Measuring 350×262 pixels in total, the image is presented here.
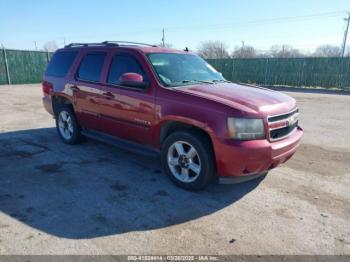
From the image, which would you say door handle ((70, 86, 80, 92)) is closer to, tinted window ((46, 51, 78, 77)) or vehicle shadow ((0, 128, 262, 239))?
tinted window ((46, 51, 78, 77))

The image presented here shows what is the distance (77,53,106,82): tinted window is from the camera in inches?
206

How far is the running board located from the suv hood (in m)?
1.13

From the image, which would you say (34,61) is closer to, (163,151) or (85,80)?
(85,80)

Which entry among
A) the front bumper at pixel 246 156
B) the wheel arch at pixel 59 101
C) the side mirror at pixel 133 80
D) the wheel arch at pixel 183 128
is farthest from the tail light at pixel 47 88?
the front bumper at pixel 246 156

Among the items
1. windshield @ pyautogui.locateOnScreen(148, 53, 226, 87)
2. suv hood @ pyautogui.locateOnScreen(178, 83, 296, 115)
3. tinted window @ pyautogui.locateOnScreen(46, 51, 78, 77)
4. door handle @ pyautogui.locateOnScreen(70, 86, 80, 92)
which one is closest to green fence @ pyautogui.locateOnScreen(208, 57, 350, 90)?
windshield @ pyautogui.locateOnScreen(148, 53, 226, 87)

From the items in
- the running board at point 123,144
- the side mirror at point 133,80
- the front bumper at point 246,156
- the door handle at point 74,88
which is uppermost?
the side mirror at point 133,80

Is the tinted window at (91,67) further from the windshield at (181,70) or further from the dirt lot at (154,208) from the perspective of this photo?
the dirt lot at (154,208)

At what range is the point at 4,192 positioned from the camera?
157 inches

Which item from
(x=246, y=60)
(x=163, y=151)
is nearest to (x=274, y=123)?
(x=163, y=151)

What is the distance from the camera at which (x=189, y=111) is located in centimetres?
381

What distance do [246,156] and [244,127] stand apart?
0.35 meters

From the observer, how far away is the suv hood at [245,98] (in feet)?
11.9

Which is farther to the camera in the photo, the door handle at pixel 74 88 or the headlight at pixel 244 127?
the door handle at pixel 74 88

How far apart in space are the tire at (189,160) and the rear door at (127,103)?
480mm
